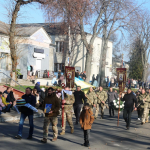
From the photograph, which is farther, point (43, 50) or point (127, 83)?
point (127, 83)

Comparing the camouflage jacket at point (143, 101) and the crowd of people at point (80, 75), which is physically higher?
the crowd of people at point (80, 75)

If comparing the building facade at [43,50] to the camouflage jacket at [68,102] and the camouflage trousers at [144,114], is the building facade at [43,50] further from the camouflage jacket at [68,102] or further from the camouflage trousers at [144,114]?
the camouflage jacket at [68,102]

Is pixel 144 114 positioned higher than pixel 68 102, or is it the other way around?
pixel 68 102

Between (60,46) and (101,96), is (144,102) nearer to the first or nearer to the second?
(101,96)

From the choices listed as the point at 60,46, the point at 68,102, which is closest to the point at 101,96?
the point at 68,102

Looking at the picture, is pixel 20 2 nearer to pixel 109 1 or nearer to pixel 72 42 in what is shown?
pixel 109 1

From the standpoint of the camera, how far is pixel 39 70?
118 feet

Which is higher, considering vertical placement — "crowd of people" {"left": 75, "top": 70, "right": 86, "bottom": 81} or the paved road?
"crowd of people" {"left": 75, "top": 70, "right": 86, "bottom": 81}

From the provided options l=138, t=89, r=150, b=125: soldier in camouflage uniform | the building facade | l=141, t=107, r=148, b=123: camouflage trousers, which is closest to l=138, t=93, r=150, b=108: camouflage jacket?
l=138, t=89, r=150, b=125: soldier in camouflage uniform

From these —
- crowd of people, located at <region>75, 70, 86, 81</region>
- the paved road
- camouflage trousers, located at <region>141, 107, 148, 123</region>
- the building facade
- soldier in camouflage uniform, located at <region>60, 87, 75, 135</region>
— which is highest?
the building facade

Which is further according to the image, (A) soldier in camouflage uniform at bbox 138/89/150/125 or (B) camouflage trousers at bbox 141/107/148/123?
(A) soldier in camouflage uniform at bbox 138/89/150/125

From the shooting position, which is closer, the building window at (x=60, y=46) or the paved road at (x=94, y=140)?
the paved road at (x=94, y=140)

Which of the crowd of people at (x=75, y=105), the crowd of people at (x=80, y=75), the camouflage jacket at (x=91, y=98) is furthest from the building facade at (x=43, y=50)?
the camouflage jacket at (x=91, y=98)

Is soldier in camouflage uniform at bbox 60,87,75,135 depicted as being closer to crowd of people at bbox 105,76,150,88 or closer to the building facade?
the building facade
